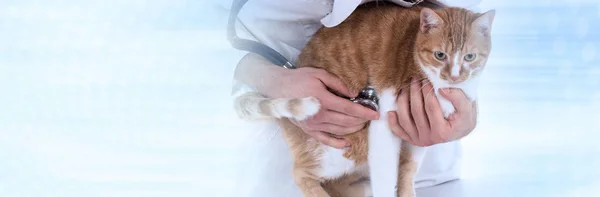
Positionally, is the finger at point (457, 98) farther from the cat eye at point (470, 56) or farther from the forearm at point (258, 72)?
the forearm at point (258, 72)

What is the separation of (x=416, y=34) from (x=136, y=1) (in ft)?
1.52

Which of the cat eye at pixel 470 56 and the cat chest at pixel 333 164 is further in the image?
the cat chest at pixel 333 164

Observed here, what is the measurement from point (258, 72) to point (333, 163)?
14cm

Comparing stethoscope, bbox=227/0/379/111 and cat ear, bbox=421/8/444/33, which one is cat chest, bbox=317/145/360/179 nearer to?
stethoscope, bbox=227/0/379/111

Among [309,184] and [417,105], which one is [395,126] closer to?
[417,105]

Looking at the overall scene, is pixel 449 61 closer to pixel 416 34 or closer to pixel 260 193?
pixel 416 34

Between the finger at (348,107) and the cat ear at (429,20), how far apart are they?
113mm

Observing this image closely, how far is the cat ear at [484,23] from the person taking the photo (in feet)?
2.31

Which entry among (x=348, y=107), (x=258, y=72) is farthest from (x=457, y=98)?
(x=258, y=72)

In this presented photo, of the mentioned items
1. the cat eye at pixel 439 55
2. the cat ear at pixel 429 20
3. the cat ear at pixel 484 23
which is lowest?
the cat eye at pixel 439 55

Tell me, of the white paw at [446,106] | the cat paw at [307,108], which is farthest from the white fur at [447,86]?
the cat paw at [307,108]

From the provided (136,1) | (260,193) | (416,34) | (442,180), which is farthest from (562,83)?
(136,1)

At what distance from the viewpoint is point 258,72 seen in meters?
0.82

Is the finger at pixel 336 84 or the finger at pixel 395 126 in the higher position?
the finger at pixel 336 84
